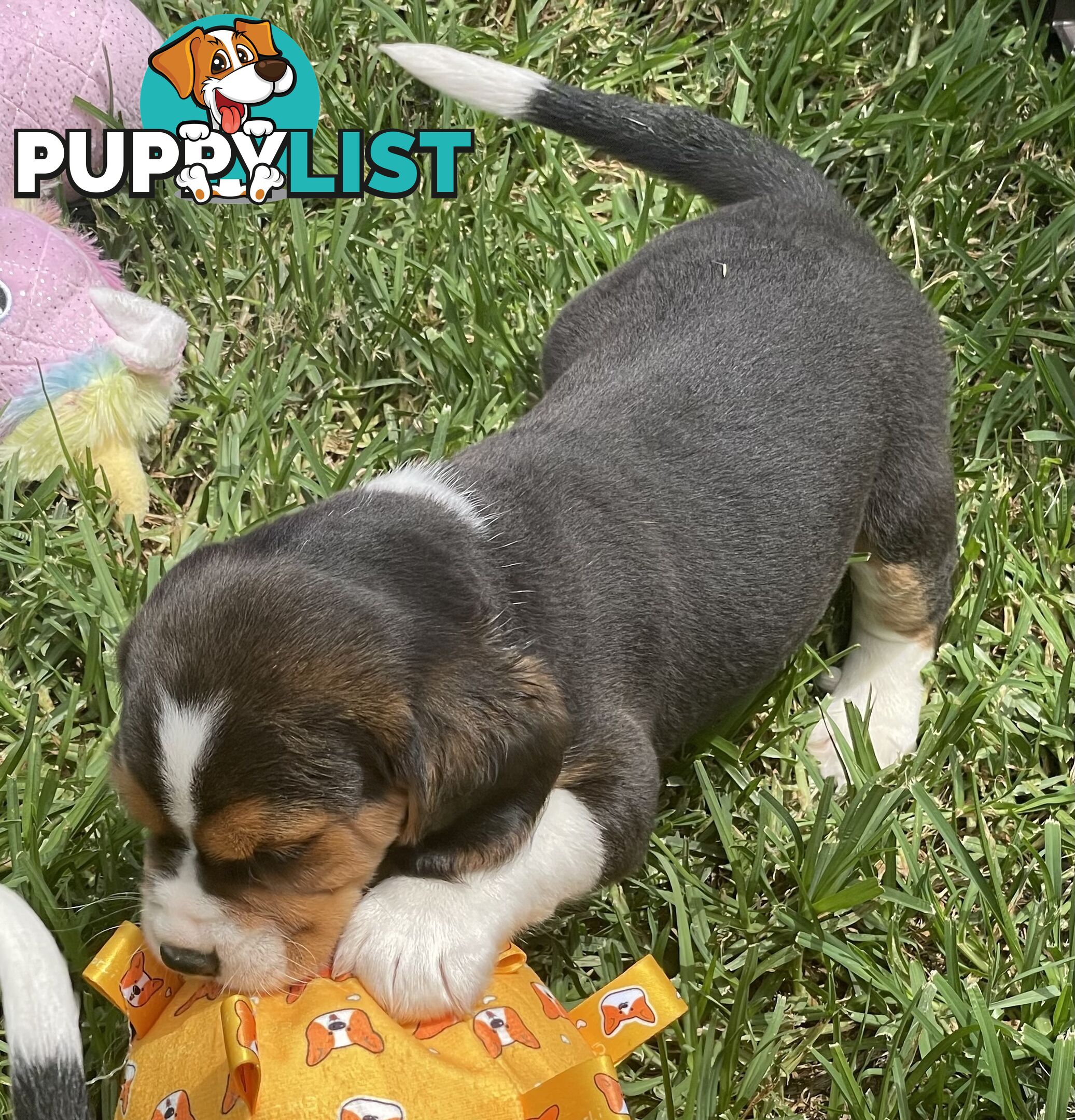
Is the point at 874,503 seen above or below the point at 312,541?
below

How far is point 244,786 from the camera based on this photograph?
7.84 feet

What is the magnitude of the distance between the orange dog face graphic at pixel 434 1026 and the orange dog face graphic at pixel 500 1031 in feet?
0.14

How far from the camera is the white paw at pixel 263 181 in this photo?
17.1 feet

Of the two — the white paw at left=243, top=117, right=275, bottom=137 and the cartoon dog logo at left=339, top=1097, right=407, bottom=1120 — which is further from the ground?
the white paw at left=243, top=117, right=275, bottom=137

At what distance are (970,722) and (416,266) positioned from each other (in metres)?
2.52

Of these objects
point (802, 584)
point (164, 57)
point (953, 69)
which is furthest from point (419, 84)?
point (802, 584)

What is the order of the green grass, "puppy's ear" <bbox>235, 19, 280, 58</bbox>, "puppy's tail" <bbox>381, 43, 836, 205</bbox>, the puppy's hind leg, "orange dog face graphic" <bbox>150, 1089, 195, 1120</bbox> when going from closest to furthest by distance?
"orange dog face graphic" <bbox>150, 1089, 195, 1120</bbox>, the green grass, the puppy's hind leg, "puppy's tail" <bbox>381, 43, 836, 205</bbox>, "puppy's ear" <bbox>235, 19, 280, 58</bbox>

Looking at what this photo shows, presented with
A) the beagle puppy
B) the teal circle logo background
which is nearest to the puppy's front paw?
the beagle puppy

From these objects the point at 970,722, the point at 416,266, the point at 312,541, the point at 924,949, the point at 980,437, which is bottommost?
the point at 924,949

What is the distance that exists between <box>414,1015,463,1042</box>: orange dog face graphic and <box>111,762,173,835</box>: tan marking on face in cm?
59

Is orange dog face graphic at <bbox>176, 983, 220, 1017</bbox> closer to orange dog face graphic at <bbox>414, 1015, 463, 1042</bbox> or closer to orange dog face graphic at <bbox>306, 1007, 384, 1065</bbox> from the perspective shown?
orange dog face graphic at <bbox>306, 1007, 384, 1065</bbox>

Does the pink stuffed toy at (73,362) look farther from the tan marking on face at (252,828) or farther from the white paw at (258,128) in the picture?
the tan marking on face at (252,828)

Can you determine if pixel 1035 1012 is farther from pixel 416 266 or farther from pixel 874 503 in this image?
pixel 416 266

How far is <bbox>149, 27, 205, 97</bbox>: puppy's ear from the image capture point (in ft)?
16.7
